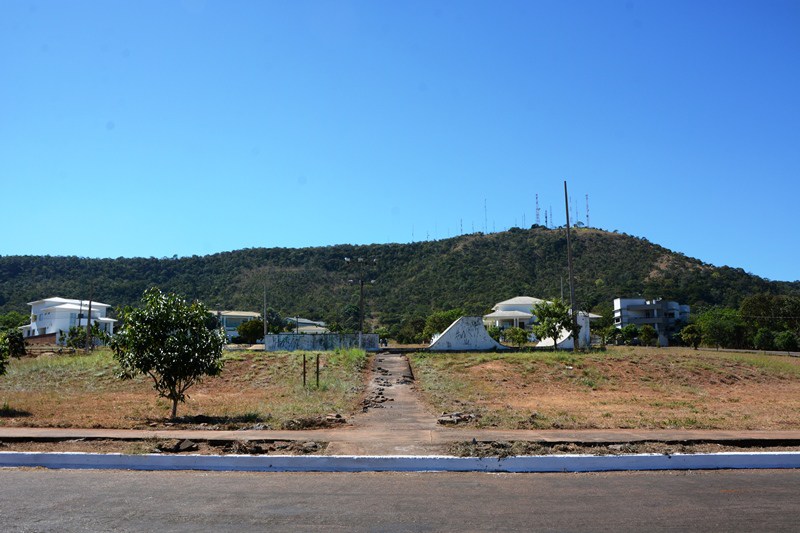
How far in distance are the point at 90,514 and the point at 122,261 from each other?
97928 millimetres

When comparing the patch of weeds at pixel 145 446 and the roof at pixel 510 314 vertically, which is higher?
the roof at pixel 510 314

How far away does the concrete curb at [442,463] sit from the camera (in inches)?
354

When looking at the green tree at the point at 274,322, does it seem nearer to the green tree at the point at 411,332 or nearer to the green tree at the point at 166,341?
the green tree at the point at 411,332

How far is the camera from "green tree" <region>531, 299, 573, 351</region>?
38375 millimetres

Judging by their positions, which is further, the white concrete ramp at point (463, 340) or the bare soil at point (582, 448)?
the white concrete ramp at point (463, 340)

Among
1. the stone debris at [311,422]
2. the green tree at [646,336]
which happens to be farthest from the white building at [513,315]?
the stone debris at [311,422]

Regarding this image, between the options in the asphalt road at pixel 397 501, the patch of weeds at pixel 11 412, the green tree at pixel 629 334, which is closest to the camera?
the asphalt road at pixel 397 501

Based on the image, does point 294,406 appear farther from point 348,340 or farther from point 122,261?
point 122,261

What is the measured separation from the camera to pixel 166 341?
15883 millimetres

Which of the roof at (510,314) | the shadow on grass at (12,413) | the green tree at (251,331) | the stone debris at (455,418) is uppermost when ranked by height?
the roof at (510,314)

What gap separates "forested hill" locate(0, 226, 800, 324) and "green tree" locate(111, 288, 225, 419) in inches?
2158

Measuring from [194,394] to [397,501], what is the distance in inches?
721

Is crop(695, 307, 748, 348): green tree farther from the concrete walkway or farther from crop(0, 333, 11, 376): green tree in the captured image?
crop(0, 333, 11, 376): green tree

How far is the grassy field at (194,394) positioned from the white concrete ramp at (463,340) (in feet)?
21.5
